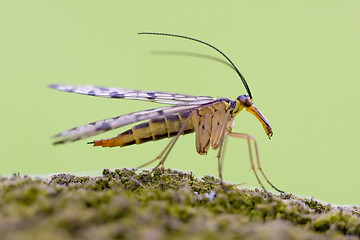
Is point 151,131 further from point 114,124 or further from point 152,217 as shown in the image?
point 152,217

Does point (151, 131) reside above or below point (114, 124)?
below

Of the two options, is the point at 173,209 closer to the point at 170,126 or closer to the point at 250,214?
the point at 250,214

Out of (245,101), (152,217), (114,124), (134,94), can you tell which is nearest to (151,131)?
(134,94)

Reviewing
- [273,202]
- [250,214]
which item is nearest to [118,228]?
[250,214]

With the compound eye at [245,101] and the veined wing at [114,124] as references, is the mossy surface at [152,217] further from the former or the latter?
the compound eye at [245,101]

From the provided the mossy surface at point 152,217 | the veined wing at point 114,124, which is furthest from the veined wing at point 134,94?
the mossy surface at point 152,217
